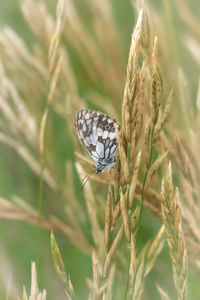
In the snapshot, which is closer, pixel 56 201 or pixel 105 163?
pixel 105 163

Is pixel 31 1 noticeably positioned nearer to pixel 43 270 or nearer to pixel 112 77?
pixel 112 77

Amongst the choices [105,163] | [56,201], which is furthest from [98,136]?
[56,201]

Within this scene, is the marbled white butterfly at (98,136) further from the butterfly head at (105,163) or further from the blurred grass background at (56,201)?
the blurred grass background at (56,201)

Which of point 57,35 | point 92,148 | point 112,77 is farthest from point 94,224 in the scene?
point 112,77

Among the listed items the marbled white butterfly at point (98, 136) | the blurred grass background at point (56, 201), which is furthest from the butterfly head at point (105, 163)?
the blurred grass background at point (56, 201)

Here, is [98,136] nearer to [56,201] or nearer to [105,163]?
[105,163]
